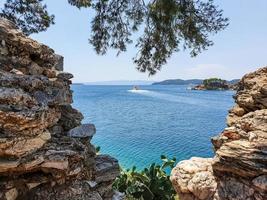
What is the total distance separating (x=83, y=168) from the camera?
5.50 m

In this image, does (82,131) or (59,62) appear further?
(59,62)

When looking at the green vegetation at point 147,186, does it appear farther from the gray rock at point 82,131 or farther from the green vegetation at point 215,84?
the green vegetation at point 215,84

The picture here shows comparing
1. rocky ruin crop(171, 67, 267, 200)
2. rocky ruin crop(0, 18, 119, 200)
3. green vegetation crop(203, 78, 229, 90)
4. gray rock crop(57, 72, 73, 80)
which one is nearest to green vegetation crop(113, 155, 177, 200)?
rocky ruin crop(171, 67, 267, 200)

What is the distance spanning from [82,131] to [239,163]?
5.85 metres

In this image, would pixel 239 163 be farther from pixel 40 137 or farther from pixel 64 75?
pixel 40 137

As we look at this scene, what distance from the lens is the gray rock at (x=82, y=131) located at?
588 centimetres

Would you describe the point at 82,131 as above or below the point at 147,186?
above

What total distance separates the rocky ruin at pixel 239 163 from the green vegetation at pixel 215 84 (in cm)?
14064

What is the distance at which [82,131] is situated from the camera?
19.7 feet

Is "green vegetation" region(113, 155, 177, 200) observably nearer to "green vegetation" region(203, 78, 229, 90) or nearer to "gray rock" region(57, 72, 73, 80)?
"gray rock" region(57, 72, 73, 80)

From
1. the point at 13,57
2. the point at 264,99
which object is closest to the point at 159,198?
the point at 264,99

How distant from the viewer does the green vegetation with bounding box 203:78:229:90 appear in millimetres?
147125

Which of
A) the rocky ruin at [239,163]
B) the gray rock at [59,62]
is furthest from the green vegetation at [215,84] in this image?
the gray rock at [59,62]

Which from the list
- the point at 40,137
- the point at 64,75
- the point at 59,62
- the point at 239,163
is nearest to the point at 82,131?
the point at 40,137
